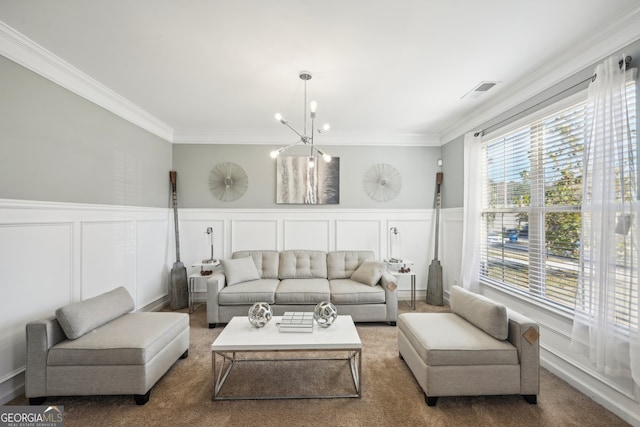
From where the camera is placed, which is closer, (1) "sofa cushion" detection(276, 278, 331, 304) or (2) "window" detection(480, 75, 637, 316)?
(2) "window" detection(480, 75, 637, 316)

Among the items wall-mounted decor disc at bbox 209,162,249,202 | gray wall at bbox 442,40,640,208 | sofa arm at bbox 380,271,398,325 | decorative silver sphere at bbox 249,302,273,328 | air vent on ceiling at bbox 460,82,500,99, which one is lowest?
sofa arm at bbox 380,271,398,325

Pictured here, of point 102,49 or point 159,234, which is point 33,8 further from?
point 159,234

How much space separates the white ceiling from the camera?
1.79 metres

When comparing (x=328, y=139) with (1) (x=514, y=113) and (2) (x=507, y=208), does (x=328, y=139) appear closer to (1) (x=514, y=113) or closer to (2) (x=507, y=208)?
(1) (x=514, y=113)

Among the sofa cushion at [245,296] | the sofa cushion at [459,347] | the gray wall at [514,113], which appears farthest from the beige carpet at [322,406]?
the gray wall at [514,113]

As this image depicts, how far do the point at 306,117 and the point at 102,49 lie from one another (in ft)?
7.03

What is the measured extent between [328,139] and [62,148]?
10.4 ft

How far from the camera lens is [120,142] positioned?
3.25 meters

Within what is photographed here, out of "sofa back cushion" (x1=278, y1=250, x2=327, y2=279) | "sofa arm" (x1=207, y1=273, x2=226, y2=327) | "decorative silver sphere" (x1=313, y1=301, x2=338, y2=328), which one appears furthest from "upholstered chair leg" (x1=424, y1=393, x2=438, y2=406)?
"sofa arm" (x1=207, y1=273, x2=226, y2=327)

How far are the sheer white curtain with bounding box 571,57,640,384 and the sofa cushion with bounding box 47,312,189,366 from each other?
3.13 m

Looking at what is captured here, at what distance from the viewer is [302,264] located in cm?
407

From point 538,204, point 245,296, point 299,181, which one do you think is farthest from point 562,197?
point 245,296

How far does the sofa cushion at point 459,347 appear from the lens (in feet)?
6.42

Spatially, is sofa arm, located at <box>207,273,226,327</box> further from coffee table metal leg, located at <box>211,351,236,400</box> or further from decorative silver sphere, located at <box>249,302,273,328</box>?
decorative silver sphere, located at <box>249,302,273,328</box>
